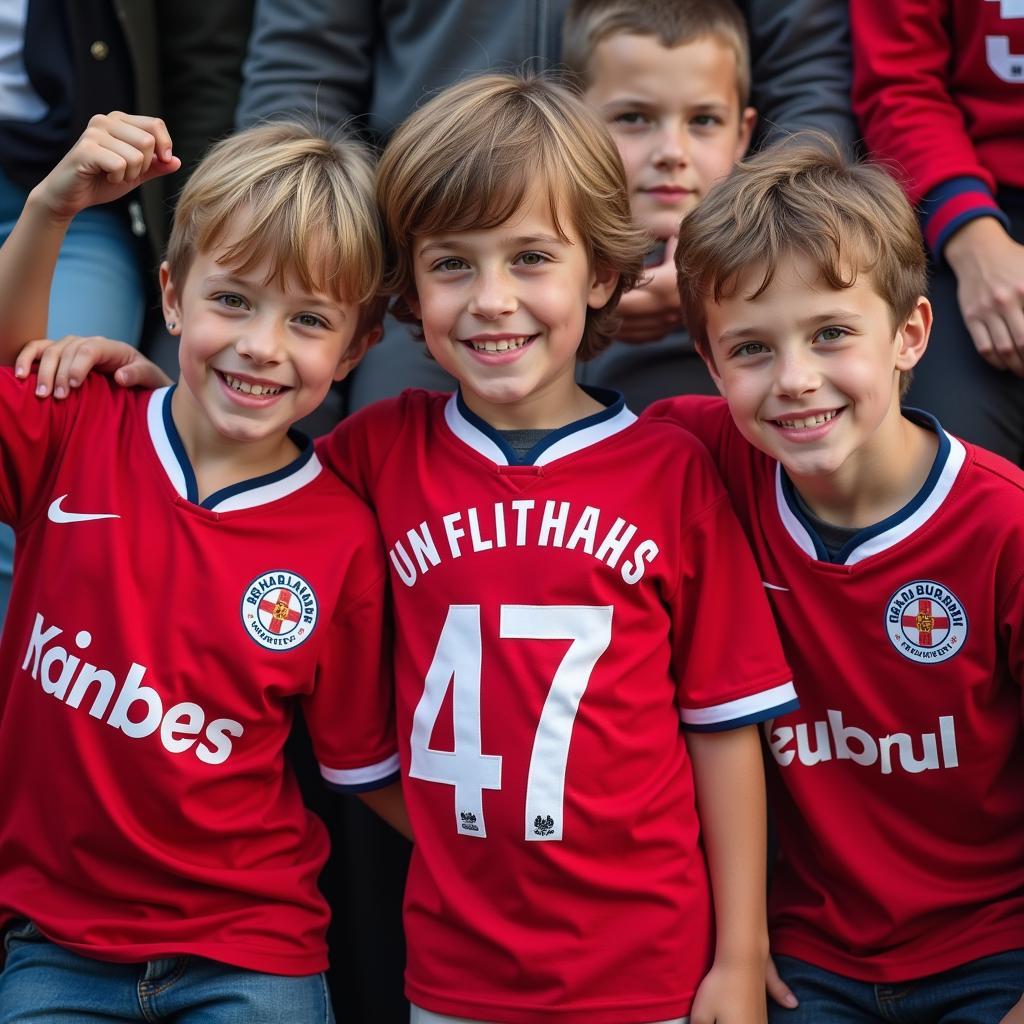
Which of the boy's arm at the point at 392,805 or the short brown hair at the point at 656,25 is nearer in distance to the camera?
the boy's arm at the point at 392,805

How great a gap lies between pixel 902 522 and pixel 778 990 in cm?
69

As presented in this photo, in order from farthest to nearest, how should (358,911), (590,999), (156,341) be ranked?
(156,341)
(358,911)
(590,999)

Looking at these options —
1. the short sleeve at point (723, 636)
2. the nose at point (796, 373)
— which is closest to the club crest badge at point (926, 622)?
the short sleeve at point (723, 636)

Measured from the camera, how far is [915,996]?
1781 millimetres

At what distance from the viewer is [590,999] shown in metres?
1.71

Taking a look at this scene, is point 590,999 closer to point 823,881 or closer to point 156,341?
point 823,881

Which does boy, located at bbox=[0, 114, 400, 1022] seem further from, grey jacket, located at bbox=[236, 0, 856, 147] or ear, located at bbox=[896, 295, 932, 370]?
ear, located at bbox=[896, 295, 932, 370]

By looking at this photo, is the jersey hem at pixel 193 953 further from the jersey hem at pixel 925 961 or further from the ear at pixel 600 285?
the ear at pixel 600 285

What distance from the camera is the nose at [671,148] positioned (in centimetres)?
238

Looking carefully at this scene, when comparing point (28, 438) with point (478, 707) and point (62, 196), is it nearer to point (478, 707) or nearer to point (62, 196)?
point (62, 196)

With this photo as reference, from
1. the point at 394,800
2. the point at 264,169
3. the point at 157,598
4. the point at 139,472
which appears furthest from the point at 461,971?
the point at 264,169

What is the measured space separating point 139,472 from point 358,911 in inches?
33.2

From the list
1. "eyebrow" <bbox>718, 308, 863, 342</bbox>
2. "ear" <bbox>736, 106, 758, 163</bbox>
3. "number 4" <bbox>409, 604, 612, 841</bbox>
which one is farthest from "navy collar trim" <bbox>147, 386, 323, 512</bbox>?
"ear" <bbox>736, 106, 758, 163</bbox>

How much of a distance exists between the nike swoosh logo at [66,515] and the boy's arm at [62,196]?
0.83 ft
